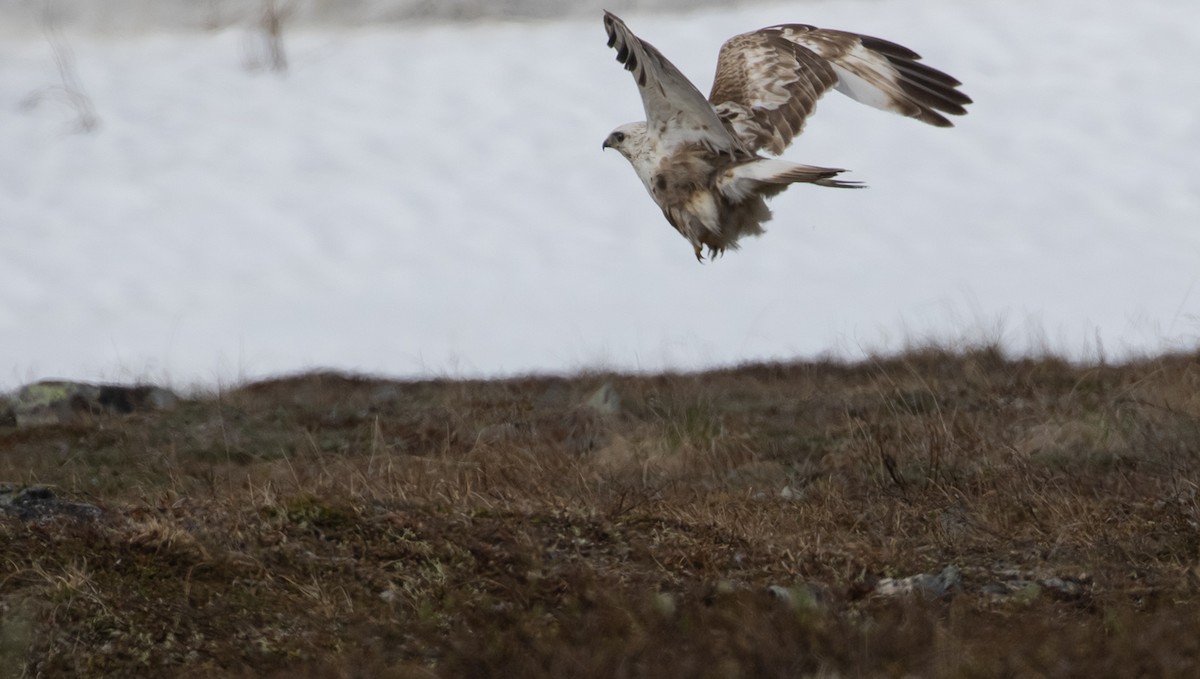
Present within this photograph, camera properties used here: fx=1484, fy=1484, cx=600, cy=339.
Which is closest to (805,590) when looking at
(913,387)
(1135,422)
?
(1135,422)

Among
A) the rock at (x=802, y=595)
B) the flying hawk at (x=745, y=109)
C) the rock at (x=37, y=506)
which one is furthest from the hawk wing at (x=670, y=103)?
the rock at (x=37, y=506)

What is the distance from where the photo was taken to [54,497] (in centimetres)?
516

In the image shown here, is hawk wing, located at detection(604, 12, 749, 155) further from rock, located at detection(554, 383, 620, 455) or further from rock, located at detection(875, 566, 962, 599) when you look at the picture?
rock, located at detection(554, 383, 620, 455)

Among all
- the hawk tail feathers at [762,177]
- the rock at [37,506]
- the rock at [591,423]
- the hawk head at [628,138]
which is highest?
the hawk head at [628,138]

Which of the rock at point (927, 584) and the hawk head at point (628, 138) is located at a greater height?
the hawk head at point (628, 138)

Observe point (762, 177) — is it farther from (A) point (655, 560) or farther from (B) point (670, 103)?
(A) point (655, 560)

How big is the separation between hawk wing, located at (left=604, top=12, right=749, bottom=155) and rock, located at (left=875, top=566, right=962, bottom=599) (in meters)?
2.10

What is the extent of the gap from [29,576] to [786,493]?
2.96 metres

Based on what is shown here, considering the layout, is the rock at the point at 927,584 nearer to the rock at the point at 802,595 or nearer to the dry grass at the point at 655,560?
the dry grass at the point at 655,560

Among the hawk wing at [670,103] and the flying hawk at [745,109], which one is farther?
the flying hawk at [745,109]

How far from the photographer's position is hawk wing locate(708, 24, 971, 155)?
6680 millimetres

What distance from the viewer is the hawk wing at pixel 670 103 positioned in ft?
17.6

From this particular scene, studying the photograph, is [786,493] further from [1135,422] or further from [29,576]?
[29,576]

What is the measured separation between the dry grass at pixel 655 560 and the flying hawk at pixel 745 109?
115 centimetres
